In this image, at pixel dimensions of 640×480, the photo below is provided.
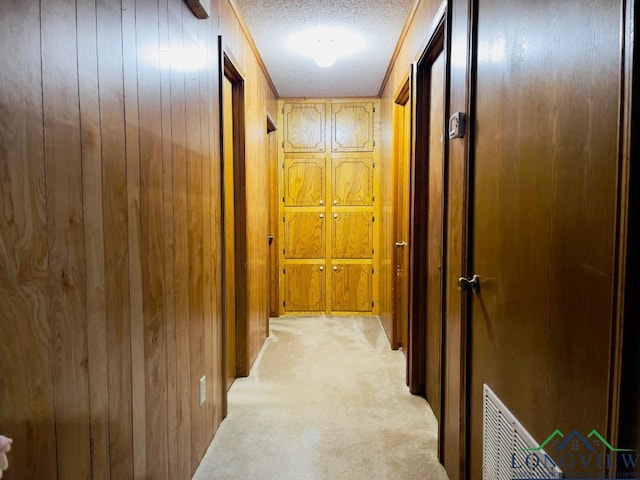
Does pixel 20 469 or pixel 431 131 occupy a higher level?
pixel 431 131

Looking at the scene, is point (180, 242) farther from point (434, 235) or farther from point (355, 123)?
point (355, 123)

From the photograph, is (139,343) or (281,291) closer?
(139,343)

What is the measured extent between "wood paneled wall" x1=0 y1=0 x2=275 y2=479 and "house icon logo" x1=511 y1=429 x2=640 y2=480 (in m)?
1.14

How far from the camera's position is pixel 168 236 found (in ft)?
4.98

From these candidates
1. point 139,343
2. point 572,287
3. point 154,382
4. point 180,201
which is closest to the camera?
point 572,287

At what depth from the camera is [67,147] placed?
94 cm

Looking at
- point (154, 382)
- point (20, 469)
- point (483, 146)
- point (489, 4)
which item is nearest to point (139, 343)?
point (154, 382)

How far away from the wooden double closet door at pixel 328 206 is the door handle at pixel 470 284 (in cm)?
305

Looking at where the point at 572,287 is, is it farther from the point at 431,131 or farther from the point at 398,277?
the point at 398,277

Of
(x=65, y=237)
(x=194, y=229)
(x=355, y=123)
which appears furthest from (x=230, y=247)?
(x=355, y=123)

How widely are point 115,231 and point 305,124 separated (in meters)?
3.65

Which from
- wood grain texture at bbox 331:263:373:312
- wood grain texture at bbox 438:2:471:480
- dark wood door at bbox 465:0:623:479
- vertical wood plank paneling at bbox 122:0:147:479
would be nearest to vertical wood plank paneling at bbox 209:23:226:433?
vertical wood plank paneling at bbox 122:0:147:479

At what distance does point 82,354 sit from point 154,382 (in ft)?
1.54

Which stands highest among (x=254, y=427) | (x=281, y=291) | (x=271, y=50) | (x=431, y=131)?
(x=271, y=50)
